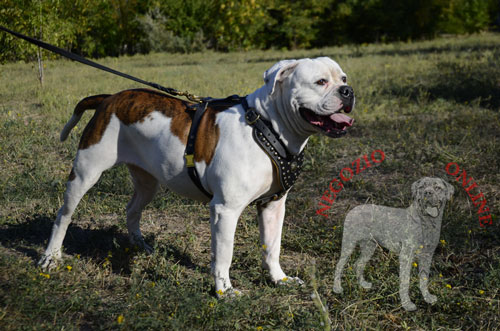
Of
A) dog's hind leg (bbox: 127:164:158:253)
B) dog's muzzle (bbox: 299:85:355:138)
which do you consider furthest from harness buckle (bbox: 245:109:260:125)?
dog's hind leg (bbox: 127:164:158:253)

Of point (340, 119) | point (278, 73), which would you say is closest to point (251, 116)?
point (278, 73)

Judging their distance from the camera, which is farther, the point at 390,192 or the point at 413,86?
the point at 413,86

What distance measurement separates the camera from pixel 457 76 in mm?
10602

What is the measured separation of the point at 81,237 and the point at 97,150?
1.15 m

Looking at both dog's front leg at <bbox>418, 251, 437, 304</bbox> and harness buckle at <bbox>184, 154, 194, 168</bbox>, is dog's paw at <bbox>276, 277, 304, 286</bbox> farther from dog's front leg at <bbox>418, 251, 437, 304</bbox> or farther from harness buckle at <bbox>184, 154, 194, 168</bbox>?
harness buckle at <bbox>184, 154, 194, 168</bbox>

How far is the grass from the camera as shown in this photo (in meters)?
2.93

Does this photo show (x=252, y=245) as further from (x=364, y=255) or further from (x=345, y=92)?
(x=345, y=92)

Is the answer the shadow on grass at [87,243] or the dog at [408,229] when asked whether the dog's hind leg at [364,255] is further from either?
the shadow on grass at [87,243]

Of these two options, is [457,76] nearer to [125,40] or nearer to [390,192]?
Answer: [390,192]

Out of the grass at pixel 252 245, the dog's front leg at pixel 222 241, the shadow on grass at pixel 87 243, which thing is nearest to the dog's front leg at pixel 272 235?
the grass at pixel 252 245

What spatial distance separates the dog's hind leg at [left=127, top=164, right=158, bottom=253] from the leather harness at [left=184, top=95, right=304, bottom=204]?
93 centimetres

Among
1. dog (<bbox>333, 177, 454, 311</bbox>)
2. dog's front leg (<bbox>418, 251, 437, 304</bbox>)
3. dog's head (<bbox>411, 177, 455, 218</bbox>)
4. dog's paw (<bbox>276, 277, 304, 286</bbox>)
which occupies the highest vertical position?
dog's head (<bbox>411, 177, 455, 218</bbox>)

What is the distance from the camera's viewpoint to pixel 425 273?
3436 millimetres

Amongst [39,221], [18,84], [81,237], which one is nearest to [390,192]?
[81,237]
